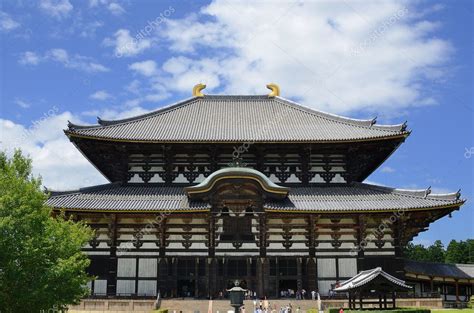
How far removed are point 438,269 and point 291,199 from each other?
19.3 m

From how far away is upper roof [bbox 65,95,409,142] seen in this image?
45062mm

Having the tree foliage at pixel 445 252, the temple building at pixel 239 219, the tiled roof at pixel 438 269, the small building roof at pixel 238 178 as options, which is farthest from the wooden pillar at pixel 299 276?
the tree foliage at pixel 445 252

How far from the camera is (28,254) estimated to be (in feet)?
82.8

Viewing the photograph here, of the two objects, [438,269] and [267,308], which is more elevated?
[438,269]

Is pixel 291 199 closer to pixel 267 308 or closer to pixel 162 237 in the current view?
pixel 267 308

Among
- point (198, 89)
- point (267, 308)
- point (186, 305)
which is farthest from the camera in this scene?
point (198, 89)

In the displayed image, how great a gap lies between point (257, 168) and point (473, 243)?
98175mm

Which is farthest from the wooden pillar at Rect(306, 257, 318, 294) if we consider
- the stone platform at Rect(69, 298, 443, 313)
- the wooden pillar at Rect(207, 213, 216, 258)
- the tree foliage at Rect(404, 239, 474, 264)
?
the tree foliage at Rect(404, 239, 474, 264)

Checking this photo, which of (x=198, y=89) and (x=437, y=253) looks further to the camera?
(x=437, y=253)

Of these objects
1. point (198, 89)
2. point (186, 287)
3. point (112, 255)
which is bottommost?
point (186, 287)

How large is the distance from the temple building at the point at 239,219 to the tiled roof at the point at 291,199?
3.1 inches

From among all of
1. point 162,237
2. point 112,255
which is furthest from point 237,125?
point 112,255

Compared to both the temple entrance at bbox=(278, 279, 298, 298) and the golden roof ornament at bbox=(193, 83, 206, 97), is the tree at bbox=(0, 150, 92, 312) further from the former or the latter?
the golden roof ornament at bbox=(193, 83, 206, 97)

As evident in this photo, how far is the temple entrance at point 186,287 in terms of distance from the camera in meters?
41.5
